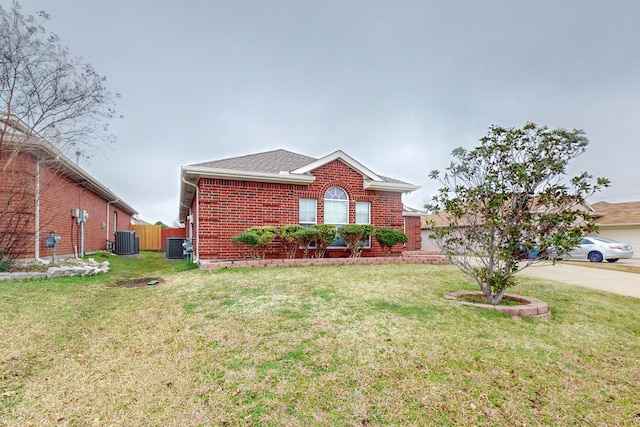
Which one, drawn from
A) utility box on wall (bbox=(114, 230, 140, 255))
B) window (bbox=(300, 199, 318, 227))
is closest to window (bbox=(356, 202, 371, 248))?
window (bbox=(300, 199, 318, 227))

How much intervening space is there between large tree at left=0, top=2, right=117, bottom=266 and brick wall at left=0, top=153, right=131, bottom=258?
0.78 feet

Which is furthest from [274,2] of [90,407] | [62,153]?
[90,407]

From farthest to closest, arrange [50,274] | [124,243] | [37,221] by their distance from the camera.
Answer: [124,243] → [37,221] → [50,274]

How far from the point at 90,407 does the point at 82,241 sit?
44.4 feet

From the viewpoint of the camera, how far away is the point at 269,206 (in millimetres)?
10734

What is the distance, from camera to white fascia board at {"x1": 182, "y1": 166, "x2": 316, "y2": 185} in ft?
31.5

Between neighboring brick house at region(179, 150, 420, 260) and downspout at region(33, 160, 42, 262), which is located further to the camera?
neighboring brick house at region(179, 150, 420, 260)

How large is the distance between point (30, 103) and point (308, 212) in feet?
27.3

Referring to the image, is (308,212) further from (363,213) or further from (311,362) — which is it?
(311,362)

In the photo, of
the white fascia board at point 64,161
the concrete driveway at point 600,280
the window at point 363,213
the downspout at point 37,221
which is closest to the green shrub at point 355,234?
the window at point 363,213

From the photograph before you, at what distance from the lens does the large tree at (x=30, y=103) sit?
7875 millimetres

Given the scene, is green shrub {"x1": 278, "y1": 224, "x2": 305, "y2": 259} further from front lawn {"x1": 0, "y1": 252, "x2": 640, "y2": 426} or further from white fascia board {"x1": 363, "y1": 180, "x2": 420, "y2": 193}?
front lawn {"x1": 0, "y1": 252, "x2": 640, "y2": 426}

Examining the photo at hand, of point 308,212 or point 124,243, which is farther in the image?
point 124,243

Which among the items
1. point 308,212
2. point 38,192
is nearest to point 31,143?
point 38,192
